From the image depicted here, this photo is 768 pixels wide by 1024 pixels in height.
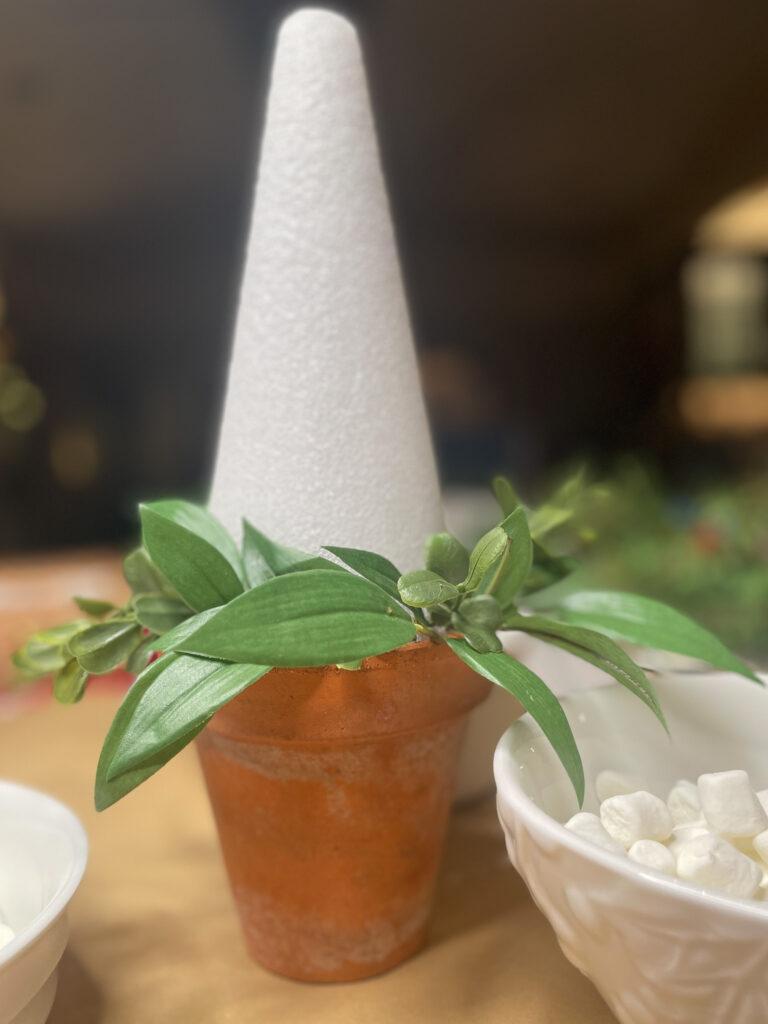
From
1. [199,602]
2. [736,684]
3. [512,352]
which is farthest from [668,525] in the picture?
[512,352]

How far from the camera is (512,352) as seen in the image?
1.98 m

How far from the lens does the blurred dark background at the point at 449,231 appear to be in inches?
60.5

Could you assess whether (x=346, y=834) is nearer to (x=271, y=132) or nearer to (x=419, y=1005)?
(x=419, y=1005)

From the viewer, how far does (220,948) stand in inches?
13.7

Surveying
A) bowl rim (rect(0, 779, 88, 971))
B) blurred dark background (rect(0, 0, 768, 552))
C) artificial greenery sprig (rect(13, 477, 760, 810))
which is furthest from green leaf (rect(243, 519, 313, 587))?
blurred dark background (rect(0, 0, 768, 552))

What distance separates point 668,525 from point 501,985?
630mm

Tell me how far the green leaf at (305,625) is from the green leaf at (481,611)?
0.07 ft

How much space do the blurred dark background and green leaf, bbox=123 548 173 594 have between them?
55.0 inches

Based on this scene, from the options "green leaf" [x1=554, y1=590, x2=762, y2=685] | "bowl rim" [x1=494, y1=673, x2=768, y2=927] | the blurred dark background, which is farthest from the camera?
the blurred dark background

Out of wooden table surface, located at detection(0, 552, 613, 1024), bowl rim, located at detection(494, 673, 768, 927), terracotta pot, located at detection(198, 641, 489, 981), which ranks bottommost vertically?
wooden table surface, located at detection(0, 552, 613, 1024)

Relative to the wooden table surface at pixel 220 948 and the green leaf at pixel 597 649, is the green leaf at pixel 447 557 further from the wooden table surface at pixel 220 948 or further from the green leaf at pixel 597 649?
the wooden table surface at pixel 220 948

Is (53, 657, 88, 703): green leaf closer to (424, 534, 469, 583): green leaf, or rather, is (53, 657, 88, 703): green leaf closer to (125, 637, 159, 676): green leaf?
(125, 637, 159, 676): green leaf

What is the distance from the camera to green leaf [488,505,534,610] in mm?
287

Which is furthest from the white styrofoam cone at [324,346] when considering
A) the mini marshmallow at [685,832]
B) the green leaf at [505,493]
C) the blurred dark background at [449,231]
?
the blurred dark background at [449,231]
